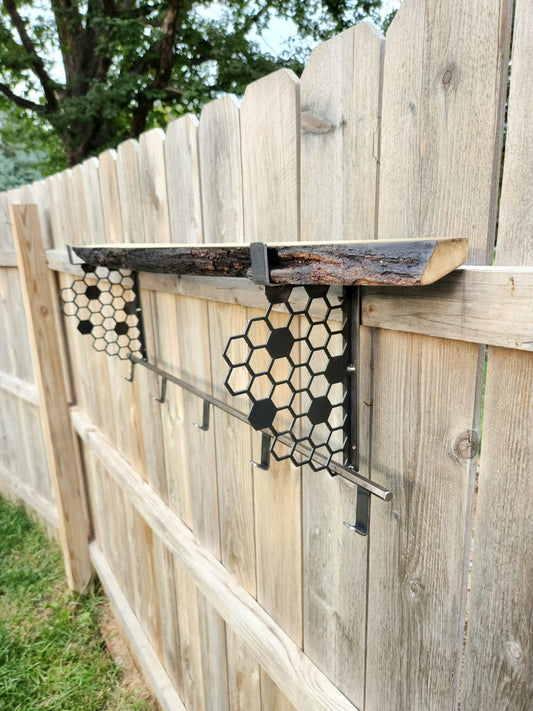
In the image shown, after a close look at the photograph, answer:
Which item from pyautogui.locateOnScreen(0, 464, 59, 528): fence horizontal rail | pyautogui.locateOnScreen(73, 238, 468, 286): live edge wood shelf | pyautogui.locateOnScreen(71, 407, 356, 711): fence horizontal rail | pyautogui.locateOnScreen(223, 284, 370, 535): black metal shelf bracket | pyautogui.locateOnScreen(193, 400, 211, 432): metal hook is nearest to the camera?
pyautogui.locateOnScreen(73, 238, 468, 286): live edge wood shelf

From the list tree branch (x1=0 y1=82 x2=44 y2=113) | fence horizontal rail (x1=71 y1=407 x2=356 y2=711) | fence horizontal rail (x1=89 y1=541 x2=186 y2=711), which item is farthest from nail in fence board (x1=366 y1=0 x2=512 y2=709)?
tree branch (x1=0 y1=82 x2=44 y2=113)

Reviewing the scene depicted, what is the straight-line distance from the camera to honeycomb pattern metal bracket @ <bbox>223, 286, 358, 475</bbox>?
765 millimetres

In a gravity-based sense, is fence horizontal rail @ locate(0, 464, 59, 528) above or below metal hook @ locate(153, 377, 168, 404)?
below

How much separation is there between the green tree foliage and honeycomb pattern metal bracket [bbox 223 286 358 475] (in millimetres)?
5394

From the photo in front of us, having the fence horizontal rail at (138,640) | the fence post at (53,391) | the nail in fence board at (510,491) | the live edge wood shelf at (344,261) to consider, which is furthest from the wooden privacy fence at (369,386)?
the fence post at (53,391)

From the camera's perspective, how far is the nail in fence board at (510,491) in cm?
60

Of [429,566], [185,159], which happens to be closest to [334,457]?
[429,566]

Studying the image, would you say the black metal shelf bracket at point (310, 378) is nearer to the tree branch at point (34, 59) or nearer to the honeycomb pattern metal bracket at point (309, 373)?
the honeycomb pattern metal bracket at point (309, 373)

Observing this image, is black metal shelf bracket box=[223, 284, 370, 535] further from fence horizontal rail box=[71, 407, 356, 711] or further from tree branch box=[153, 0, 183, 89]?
tree branch box=[153, 0, 183, 89]

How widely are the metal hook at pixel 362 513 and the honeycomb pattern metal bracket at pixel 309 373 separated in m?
0.06

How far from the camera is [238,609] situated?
4.68 feet

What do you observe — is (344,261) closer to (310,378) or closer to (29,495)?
(310,378)

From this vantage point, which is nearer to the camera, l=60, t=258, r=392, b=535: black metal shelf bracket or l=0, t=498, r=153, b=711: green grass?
l=60, t=258, r=392, b=535: black metal shelf bracket

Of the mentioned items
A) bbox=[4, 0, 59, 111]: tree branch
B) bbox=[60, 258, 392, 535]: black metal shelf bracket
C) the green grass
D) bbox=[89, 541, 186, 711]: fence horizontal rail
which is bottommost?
the green grass
